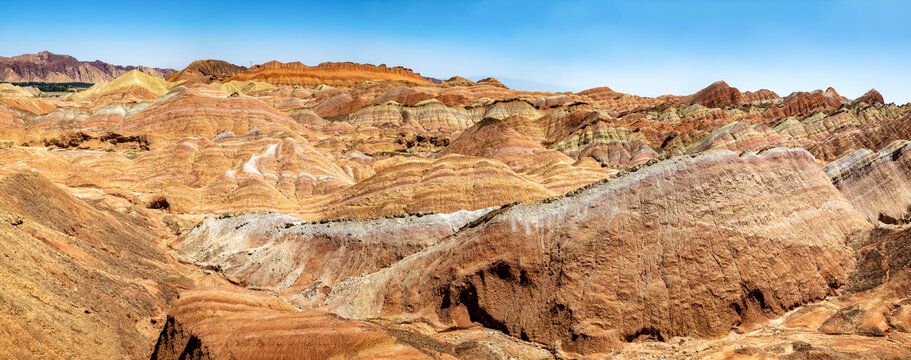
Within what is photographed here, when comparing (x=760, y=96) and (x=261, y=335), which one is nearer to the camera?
(x=261, y=335)

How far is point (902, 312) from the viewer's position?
14.2 metres

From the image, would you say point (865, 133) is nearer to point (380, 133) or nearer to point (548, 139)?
point (548, 139)

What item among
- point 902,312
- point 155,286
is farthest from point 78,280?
point 902,312

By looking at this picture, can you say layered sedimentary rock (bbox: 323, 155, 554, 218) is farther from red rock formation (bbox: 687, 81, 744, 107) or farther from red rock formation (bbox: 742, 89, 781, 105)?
→ red rock formation (bbox: 742, 89, 781, 105)

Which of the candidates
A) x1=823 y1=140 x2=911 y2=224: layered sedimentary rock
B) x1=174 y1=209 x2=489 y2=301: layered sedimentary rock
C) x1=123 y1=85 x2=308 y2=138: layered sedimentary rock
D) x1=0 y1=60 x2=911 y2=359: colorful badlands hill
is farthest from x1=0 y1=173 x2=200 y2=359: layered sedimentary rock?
x1=123 y1=85 x2=308 y2=138: layered sedimentary rock

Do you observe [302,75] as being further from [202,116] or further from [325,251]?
[325,251]

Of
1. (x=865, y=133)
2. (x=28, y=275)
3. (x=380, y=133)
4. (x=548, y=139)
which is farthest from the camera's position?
(x=380, y=133)

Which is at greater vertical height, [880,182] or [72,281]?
[880,182]

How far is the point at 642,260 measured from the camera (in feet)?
58.8

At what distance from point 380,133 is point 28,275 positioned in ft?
257

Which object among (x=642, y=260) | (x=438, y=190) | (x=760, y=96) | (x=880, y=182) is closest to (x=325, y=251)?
(x=438, y=190)

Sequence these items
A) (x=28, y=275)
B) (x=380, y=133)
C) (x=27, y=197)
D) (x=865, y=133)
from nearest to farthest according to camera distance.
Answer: (x=28, y=275), (x=27, y=197), (x=865, y=133), (x=380, y=133)

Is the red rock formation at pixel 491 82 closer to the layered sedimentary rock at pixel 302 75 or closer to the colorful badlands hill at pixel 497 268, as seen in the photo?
the layered sedimentary rock at pixel 302 75

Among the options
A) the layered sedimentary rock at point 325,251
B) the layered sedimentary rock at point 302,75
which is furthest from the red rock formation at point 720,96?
the layered sedimentary rock at point 325,251
